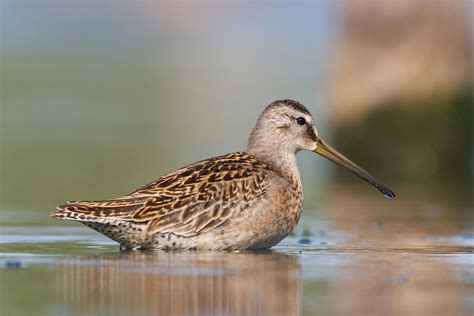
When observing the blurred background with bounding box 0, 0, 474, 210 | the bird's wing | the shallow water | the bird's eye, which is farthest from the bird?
the blurred background with bounding box 0, 0, 474, 210

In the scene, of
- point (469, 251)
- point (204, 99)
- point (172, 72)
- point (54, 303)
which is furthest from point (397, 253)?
point (172, 72)

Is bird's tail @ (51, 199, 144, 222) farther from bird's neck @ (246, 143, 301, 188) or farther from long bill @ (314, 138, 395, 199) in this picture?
long bill @ (314, 138, 395, 199)

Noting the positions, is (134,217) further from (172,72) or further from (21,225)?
(172,72)

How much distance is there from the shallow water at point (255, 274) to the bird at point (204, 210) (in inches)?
7.1

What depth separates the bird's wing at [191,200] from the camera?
995cm

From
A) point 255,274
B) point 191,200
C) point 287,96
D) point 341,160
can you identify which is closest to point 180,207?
point 191,200

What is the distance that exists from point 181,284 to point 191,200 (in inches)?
83.4

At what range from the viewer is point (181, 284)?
8.16 m

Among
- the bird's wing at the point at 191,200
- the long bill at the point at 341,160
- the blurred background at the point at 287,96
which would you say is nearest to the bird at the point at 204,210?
the bird's wing at the point at 191,200

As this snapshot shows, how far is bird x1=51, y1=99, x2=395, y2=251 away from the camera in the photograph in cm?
993

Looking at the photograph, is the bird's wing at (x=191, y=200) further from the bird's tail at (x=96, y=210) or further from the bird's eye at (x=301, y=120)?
the bird's eye at (x=301, y=120)

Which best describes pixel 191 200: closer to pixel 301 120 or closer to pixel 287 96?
pixel 301 120

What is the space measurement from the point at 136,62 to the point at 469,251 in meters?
30.0

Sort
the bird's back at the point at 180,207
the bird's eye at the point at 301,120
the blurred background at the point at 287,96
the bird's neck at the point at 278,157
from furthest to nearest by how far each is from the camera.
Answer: the blurred background at the point at 287,96 < the bird's eye at the point at 301,120 < the bird's neck at the point at 278,157 < the bird's back at the point at 180,207
